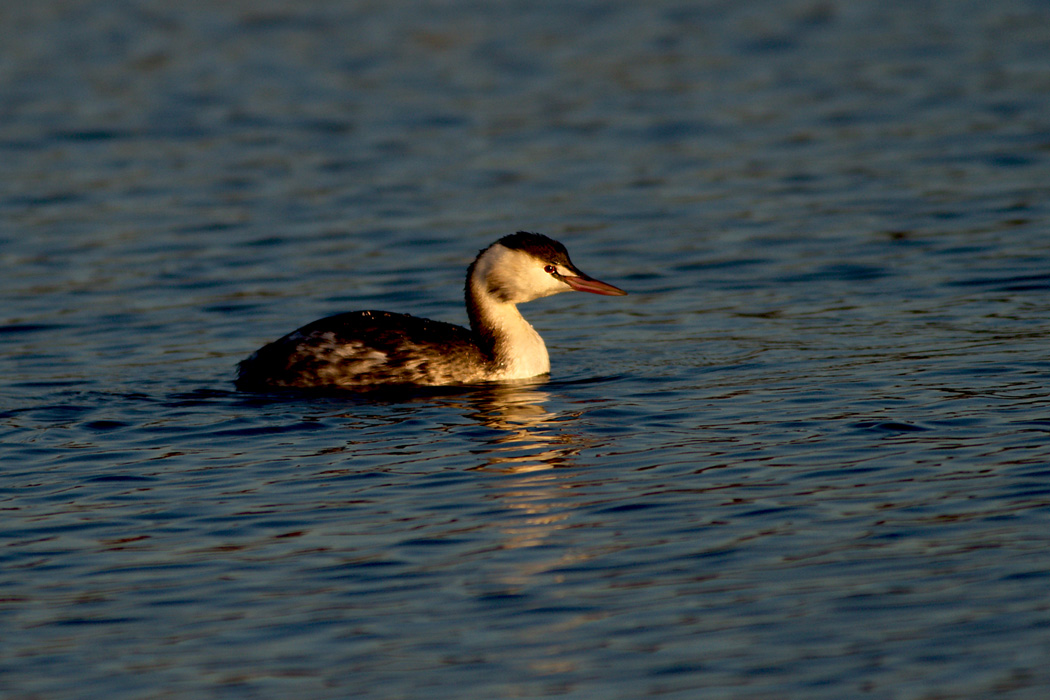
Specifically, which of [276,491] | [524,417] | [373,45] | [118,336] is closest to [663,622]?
[276,491]

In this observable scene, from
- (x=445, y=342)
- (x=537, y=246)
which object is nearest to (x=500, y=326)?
(x=445, y=342)

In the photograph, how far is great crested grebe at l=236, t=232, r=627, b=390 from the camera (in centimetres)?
1205

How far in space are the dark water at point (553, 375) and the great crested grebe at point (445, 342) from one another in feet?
1.10

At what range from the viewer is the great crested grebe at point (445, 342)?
12047 millimetres

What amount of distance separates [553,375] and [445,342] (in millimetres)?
855

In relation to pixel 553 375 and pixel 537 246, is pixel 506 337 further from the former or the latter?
pixel 537 246

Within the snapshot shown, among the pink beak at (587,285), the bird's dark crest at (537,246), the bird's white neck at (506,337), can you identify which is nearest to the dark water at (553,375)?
the bird's white neck at (506,337)

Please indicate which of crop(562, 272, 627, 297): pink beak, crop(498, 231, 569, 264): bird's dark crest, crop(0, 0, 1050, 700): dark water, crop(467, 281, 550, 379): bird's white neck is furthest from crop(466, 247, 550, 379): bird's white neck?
crop(562, 272, 627, 297): pink beak

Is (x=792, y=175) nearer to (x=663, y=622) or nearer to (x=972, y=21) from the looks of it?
(x=972, y=21)

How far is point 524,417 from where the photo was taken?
36.7 ft

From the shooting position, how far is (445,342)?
12.2m

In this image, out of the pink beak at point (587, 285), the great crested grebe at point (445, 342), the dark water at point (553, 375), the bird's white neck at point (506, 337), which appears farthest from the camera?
the pink beak at point (587, 285)

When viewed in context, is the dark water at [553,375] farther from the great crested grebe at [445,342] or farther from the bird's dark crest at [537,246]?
the bird's dark crest at [537,246]

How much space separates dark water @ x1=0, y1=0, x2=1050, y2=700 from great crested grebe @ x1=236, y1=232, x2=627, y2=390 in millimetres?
335
